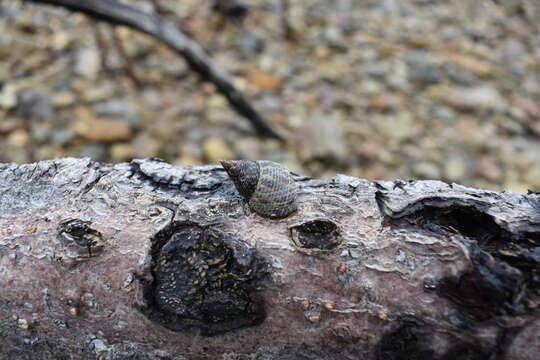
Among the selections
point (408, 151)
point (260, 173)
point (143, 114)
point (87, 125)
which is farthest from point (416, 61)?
point (260, 173)

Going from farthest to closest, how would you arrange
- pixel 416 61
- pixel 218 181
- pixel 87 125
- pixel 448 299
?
1. pixel 416 61
2. pixel 87 125
3. pixel 218 181
4. pixel 448 299

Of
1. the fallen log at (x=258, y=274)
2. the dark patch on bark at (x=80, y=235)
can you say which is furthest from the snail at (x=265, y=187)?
the dark patch on bark at (x=80, y=235)

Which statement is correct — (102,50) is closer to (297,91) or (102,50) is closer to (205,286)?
(297,91)

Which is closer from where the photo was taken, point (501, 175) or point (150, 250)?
point (150, 250)

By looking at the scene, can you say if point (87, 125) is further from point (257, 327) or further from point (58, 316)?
point (257, 327)

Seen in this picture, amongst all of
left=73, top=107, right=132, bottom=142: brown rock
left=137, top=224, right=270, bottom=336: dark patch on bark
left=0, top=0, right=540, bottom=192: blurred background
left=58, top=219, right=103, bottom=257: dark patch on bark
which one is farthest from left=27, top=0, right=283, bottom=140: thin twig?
left=137, top=224, right=270, bottom=336: dark patch on bark

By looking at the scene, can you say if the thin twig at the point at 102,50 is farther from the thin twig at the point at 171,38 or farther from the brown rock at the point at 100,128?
the brown rock at the point at 100,128

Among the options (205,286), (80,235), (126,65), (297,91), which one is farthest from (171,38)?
(205,286)
